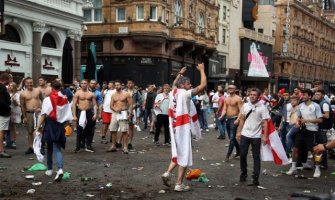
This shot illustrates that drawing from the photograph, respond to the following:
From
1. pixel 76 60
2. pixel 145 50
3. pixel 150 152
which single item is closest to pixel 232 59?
pixel 145 50

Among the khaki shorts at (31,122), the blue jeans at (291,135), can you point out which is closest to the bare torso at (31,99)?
the khaki shorts at (31,122)

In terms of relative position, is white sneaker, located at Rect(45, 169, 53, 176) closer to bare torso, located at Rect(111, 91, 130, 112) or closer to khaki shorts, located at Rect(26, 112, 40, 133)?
khaki shorts, located at Rect(26, 112, 40, 133)

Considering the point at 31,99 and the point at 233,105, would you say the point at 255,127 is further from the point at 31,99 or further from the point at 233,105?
the point at 31,99

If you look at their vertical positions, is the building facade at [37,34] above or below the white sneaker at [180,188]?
above

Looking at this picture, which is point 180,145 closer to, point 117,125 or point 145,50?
point 117,125

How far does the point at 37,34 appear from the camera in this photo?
24.3 m

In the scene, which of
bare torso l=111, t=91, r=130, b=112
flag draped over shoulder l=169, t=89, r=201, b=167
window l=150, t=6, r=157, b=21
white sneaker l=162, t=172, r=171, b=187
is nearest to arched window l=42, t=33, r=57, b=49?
window l=150, t=6, r=157, b=21

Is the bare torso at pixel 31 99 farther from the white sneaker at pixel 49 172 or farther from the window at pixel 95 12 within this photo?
the window at pixel 95 12

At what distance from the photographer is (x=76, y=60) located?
2834cm

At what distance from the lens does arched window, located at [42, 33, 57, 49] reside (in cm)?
2581

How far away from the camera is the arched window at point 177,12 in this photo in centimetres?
4053

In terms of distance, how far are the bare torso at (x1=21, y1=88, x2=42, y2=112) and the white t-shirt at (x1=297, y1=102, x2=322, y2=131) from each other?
6331mm

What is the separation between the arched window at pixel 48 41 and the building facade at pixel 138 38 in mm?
10897

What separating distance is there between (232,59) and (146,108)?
3734 centimetres
